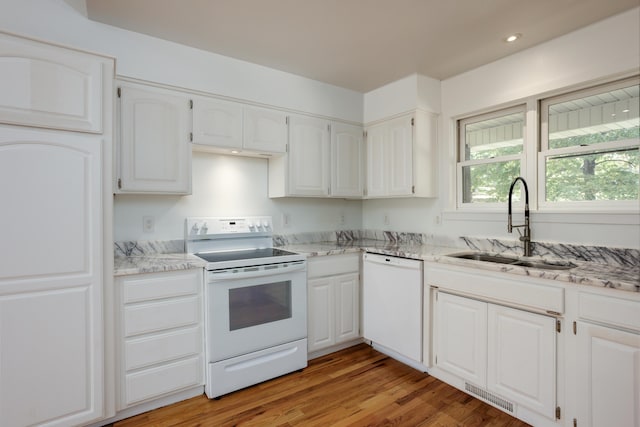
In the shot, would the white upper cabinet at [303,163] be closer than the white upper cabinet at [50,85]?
No

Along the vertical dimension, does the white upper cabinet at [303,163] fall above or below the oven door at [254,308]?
above

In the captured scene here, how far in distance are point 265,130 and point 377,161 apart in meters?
1.16

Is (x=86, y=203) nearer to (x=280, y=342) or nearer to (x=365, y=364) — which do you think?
(x=280, y=342)

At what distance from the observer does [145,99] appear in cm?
231

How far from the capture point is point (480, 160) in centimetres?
291

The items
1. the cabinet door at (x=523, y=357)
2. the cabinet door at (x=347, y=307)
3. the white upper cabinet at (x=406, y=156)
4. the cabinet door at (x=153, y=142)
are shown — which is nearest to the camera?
the cabinet door at (x=523, y=357)

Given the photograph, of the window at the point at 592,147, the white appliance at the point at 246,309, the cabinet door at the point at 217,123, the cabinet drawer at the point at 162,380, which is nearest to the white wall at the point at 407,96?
the window at the point at 592,147

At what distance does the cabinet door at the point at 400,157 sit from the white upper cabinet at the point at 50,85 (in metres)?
2.27

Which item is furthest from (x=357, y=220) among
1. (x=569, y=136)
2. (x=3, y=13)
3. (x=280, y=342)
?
(x=3, y=13)

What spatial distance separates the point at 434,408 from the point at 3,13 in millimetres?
3469

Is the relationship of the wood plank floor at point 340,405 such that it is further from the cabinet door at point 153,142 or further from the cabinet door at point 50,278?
the cabinet door at point 153,142

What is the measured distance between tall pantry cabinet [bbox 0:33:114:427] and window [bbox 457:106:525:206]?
9.07ft

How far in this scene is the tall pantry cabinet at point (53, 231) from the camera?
1.63 meters

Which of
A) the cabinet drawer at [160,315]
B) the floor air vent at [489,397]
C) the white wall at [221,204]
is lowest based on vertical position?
the floor air vent at [489,397]
